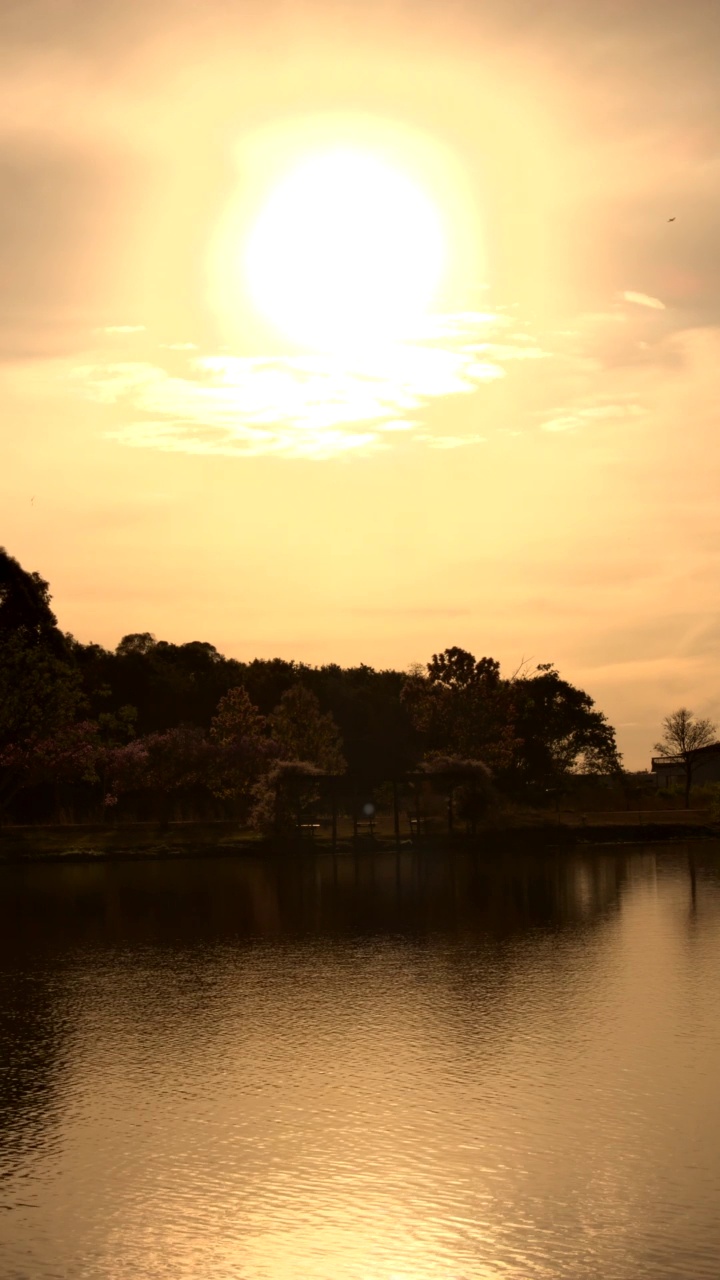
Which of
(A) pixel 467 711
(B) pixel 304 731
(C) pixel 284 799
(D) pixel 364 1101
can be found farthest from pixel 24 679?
(D) pixel 364 1101

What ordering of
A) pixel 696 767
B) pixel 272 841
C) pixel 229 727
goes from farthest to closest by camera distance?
pixel 696 767, pixel 229 727, pixel 272 841

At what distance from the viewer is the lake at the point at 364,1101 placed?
1038cm

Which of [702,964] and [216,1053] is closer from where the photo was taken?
[216,1053]

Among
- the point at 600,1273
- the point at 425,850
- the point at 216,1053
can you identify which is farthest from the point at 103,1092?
the point at 425,850

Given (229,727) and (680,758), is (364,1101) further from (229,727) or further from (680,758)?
(680,758)

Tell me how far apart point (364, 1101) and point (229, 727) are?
5900 cm

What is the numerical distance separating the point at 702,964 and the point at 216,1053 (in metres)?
9.85

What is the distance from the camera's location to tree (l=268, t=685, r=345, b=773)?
73.6 m

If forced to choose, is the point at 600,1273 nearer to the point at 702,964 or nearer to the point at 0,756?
the point at 702,964

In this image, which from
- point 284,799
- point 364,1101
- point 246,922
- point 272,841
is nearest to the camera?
point 364,1101

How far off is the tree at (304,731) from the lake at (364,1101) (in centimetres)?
4279

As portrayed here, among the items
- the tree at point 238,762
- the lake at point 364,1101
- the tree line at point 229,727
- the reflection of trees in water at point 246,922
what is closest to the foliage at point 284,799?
the tree line at point 229,727

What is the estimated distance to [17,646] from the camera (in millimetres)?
60219

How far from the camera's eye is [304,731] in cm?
7425
